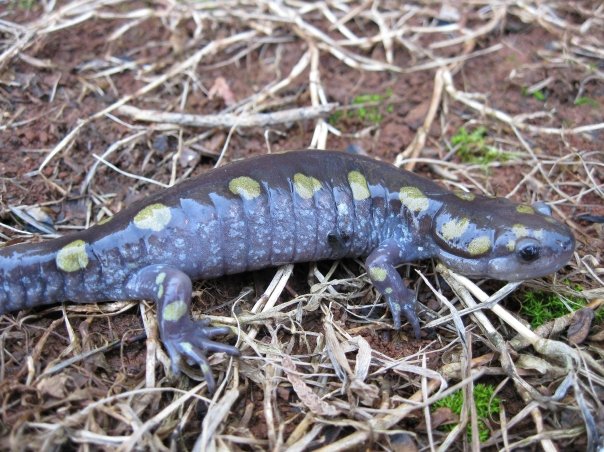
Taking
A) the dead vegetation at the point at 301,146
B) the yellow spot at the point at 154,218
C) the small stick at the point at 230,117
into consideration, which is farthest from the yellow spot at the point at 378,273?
the small stick at the point at 230,117

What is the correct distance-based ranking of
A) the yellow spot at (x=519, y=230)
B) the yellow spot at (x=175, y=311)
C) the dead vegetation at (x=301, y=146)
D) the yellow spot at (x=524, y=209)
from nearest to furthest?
the dead vegetation at (x=301, y=146)
the yellow spot at (x=175, y=311)
the yellow spot at (x=519, y=230)
the yellow spot at (x=524, y=209)

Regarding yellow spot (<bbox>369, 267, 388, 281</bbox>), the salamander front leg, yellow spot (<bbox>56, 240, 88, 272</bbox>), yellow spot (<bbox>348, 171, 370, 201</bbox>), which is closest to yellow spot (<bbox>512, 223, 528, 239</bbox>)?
the salamander front leg

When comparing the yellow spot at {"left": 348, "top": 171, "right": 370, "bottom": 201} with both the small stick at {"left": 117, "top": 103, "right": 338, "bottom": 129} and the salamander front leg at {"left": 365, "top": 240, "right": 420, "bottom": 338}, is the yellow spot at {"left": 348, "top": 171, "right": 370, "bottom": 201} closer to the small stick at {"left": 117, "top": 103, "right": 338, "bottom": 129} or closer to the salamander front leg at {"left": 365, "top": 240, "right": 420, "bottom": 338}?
the salamander front leg at {"left": 365, "top": 240, "right": 420, "bottom": 338}

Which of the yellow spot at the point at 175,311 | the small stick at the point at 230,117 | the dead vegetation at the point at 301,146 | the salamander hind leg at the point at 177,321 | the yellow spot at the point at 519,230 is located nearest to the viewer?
the dead vegetation at the point at 301,146

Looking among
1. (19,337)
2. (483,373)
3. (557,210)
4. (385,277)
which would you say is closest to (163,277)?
(19,337)

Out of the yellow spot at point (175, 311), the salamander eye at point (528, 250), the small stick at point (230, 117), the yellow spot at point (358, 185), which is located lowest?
the salamander eye at point (528, 250)

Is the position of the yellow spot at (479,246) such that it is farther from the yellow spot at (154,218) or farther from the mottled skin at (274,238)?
the yellow spot at (154,218)

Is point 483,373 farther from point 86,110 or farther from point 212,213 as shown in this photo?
point 86,110

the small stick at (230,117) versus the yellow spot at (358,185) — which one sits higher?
the small stick at (230,117)
